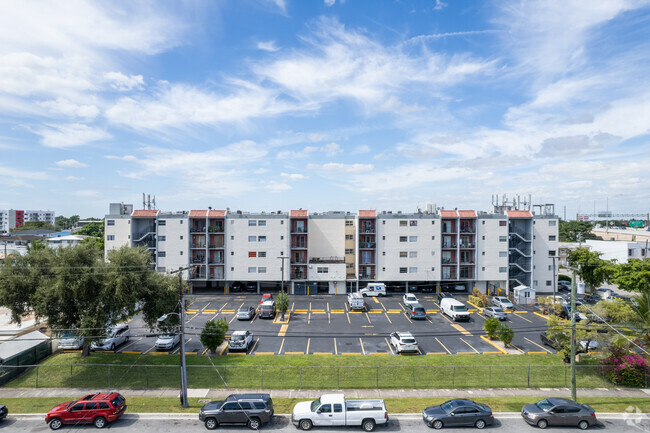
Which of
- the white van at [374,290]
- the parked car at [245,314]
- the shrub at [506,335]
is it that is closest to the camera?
the shrub at [506,335]

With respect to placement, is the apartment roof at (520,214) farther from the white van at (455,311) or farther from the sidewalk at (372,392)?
the sidewalk at (372,392)

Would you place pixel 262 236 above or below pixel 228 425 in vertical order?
above

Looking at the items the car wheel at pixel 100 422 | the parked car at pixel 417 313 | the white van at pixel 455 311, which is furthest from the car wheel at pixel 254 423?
the white van at pixel 455 311

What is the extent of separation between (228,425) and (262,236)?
37178 mm

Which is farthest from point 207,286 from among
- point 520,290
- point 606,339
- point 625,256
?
point 625,256

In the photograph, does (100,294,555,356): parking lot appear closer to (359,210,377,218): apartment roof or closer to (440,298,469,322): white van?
(440,298,469,322): white van

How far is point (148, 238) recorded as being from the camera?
191 ft

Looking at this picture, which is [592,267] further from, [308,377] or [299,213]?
[308,377]

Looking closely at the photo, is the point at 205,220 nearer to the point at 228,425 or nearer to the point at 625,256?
the point at 228,425

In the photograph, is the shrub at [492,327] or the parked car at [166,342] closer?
the parked car at [166,342]

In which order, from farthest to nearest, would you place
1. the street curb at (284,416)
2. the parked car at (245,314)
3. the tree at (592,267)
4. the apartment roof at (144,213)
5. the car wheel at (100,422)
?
the apartment roof at (144,213) < the tree at (592,267) < the parked car at (245,314) < the street curb at (284,416) < the car wheel at (100,422)

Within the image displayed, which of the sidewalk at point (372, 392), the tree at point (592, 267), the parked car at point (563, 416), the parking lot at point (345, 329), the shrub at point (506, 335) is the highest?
the tree at point (592, 267)

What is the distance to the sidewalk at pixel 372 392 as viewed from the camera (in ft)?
81.3

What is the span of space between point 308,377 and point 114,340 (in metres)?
19.0
